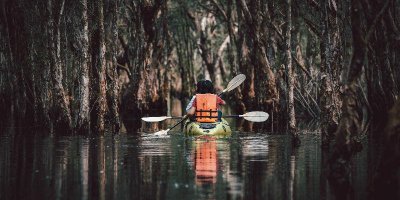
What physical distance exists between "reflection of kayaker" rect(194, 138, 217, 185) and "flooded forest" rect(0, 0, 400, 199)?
826mm

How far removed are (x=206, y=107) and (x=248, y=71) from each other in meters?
18.3

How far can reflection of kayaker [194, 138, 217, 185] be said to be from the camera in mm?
12875

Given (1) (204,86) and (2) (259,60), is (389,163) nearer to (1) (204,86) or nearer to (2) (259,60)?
(1) (204,86)

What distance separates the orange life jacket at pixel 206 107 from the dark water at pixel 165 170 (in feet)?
3.46

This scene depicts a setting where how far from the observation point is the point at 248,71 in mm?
41219

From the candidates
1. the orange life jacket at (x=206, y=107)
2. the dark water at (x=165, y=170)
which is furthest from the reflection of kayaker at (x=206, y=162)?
the orange life jacket at (x=206, y=107)

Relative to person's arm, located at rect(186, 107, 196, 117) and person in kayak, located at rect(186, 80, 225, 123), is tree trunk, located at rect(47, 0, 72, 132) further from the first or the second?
person in kayak, located at rect(186, 80, 225, 123)

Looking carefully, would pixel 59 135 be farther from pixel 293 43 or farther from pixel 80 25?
pixel 293 43

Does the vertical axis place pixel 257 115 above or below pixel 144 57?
below

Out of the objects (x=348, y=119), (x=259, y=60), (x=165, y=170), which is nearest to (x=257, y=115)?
(x=165, y=170)

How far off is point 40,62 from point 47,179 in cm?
1781

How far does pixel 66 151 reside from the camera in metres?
18.3

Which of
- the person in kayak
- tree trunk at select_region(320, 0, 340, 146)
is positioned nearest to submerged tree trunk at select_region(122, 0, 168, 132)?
the person in kayak

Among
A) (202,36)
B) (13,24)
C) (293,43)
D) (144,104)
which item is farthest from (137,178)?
(202,36)
